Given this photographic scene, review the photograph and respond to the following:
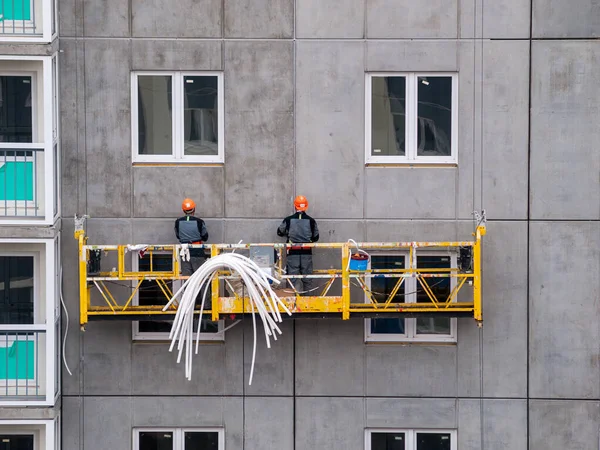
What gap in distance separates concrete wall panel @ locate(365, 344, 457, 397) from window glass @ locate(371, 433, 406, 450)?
754 mm

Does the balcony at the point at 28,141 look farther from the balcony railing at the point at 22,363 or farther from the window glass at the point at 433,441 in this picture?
the window glass at the point at 433,441

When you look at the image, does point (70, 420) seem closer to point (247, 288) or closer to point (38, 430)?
point (38, 430)

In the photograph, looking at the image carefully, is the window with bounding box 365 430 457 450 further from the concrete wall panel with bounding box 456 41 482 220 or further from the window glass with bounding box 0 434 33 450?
the window glass with bounding box 0 434 33 450

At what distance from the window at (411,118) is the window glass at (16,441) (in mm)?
7404

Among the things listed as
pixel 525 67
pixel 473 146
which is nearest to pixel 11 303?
pixel 473 146

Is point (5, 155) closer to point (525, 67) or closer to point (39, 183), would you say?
point (39, 183)

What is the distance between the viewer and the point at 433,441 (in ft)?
65.9

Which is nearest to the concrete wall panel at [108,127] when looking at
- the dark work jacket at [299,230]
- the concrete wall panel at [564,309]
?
the dark work jacket at [299,230]

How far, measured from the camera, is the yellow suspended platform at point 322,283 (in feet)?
61.7

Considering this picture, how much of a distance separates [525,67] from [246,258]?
5567mm

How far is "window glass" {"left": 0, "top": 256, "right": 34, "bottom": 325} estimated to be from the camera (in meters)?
19.6

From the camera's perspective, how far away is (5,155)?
748 inches

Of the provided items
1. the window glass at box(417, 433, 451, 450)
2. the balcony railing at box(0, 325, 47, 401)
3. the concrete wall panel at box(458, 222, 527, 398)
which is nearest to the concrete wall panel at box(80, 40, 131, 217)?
the balcony railing at box(0, 325, 47, 401)

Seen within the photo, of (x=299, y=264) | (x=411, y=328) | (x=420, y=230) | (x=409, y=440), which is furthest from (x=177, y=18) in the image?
(x=409, y=440)
